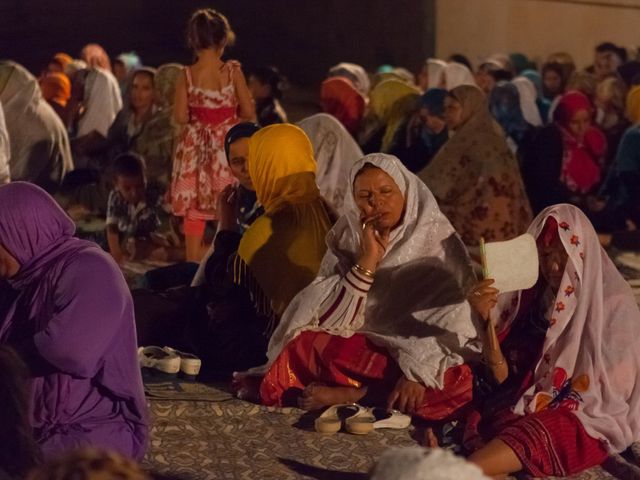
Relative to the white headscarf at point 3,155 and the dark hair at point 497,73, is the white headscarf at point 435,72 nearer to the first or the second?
the dark hair at point 497,73

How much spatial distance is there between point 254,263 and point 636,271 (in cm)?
309

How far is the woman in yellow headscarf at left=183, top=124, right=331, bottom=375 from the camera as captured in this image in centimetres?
637

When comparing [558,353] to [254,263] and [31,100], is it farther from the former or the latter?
[31,100]

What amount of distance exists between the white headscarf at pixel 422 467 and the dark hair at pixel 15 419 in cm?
158

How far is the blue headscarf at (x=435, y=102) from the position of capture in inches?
406

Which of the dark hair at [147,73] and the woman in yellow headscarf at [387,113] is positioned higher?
the dark hair at [147,73]

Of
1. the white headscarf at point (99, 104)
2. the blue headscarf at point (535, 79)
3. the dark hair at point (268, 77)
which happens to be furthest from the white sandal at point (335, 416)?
the blue headscarf at point (535, 79)


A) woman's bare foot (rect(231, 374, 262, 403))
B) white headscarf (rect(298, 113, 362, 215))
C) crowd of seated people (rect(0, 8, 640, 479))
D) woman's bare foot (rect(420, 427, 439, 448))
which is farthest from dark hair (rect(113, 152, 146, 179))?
woman's bare foot (rect(420, 427, 439, 448))

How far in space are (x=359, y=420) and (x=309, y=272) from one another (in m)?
0.93

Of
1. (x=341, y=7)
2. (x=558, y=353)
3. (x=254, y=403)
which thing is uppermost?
(x=558, y=353)

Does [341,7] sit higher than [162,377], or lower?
lower

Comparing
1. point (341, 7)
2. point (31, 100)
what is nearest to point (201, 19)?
point (31, 100)

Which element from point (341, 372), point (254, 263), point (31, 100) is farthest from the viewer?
point (31, 100)

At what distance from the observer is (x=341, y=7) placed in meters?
23.0
